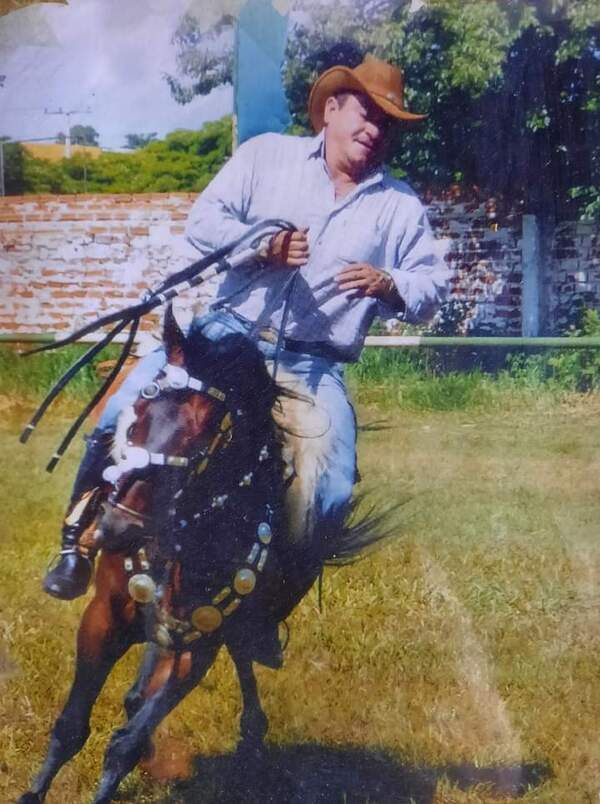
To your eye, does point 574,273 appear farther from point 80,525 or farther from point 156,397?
point 80,525

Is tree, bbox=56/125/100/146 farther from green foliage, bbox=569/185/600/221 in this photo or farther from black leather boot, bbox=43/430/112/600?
green foliage, bbox=569/185/600/221

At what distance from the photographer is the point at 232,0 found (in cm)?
380

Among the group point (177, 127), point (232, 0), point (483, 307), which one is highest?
point (232, 0)

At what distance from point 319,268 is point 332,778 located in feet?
5.15

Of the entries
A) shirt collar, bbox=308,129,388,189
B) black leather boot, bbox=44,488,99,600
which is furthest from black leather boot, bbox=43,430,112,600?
shirt collar, bbox=308,129,388,189

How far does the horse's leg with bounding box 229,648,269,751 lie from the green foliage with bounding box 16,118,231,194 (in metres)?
1.45

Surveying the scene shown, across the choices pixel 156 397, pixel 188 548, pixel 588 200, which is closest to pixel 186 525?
pixel 188 548

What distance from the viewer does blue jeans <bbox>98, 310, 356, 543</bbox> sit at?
3.85 metres

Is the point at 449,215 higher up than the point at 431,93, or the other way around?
the point at 431,93

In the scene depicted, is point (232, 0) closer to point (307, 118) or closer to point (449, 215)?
point (307, 118)

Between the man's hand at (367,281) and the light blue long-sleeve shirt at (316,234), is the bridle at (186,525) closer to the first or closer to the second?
the light blue long-sleeve shirt at (316,234)

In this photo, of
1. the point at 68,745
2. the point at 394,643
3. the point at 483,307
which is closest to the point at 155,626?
the point at 68,745

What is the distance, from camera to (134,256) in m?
3.92

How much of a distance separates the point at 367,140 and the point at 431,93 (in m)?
0.24
